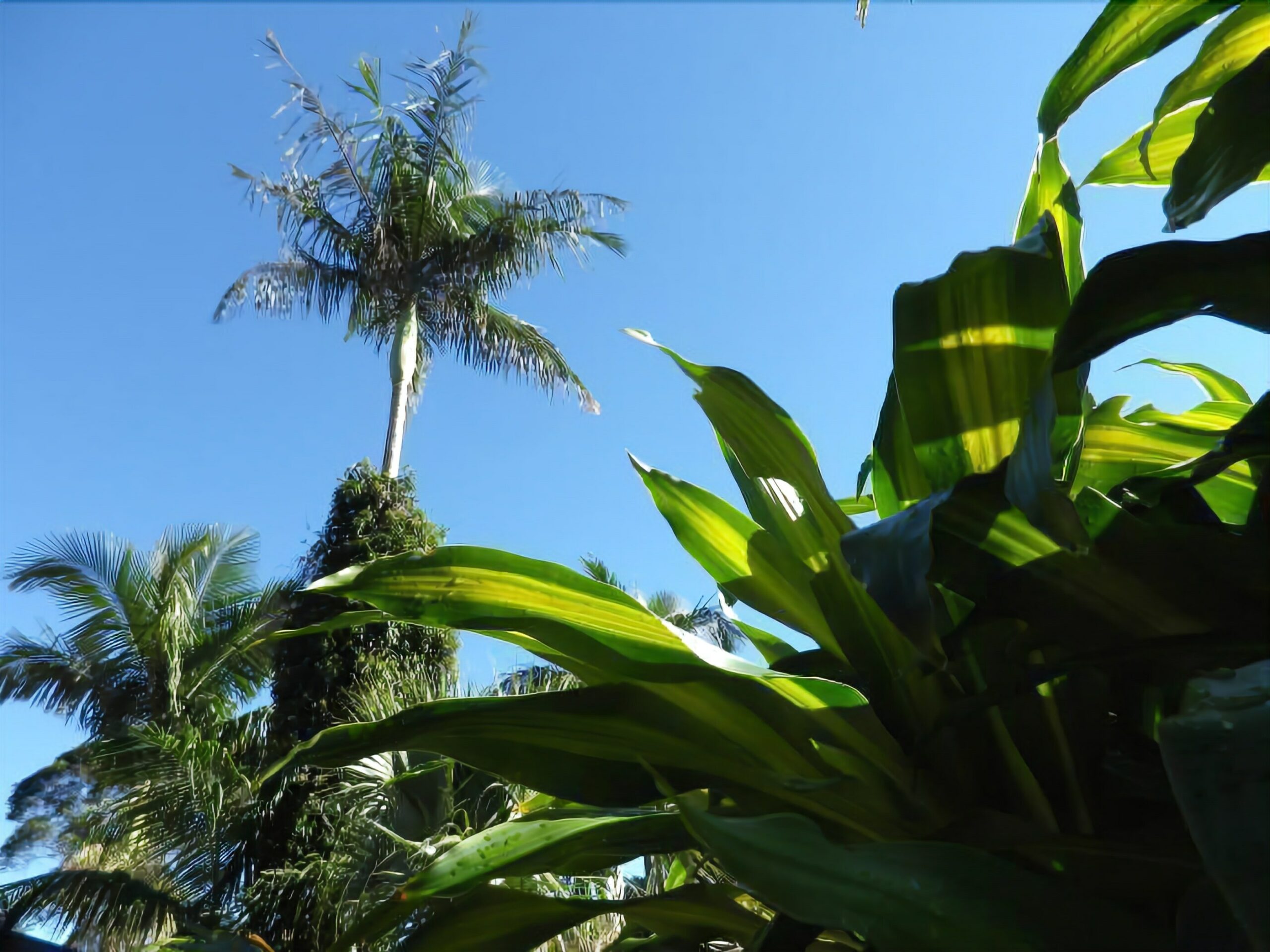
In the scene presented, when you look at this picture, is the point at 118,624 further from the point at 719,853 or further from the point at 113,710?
the point at 719,853

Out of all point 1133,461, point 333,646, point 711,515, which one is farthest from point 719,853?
point 333,646

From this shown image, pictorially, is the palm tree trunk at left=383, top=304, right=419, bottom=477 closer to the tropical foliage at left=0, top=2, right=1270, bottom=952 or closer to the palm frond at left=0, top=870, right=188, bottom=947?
the palm frond at left=0, top=870, right=188, bottom=947

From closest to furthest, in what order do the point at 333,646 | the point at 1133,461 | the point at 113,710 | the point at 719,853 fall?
1. the point at 719,853
2. the point at 1133,461
3. the point at 333,646
4. the point at 113,710

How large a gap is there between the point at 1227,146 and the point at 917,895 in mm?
450

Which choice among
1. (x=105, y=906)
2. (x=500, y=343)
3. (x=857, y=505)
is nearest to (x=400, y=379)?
(x=500, y=343)

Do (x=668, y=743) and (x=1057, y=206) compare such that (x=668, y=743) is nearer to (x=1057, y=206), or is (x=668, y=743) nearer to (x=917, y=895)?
(x=917, y=895)

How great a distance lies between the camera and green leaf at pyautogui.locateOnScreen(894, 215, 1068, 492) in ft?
2.02

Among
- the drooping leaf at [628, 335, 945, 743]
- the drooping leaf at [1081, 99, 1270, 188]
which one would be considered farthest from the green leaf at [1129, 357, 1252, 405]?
the drooping leaf at [628, 335, 945, 743]

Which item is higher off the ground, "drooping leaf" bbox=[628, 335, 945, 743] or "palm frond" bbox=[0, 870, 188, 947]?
"palm frond" bbox=[0, 870, 188, 947]

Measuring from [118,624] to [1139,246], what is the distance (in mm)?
11729

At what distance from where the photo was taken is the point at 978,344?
0.63m

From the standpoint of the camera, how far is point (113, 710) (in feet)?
33.9

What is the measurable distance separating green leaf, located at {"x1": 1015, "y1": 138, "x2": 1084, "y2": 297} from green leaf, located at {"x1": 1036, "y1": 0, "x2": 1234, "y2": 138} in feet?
0.14

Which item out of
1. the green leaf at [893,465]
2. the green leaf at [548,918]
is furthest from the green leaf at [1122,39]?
the green leaf at [548,918]
